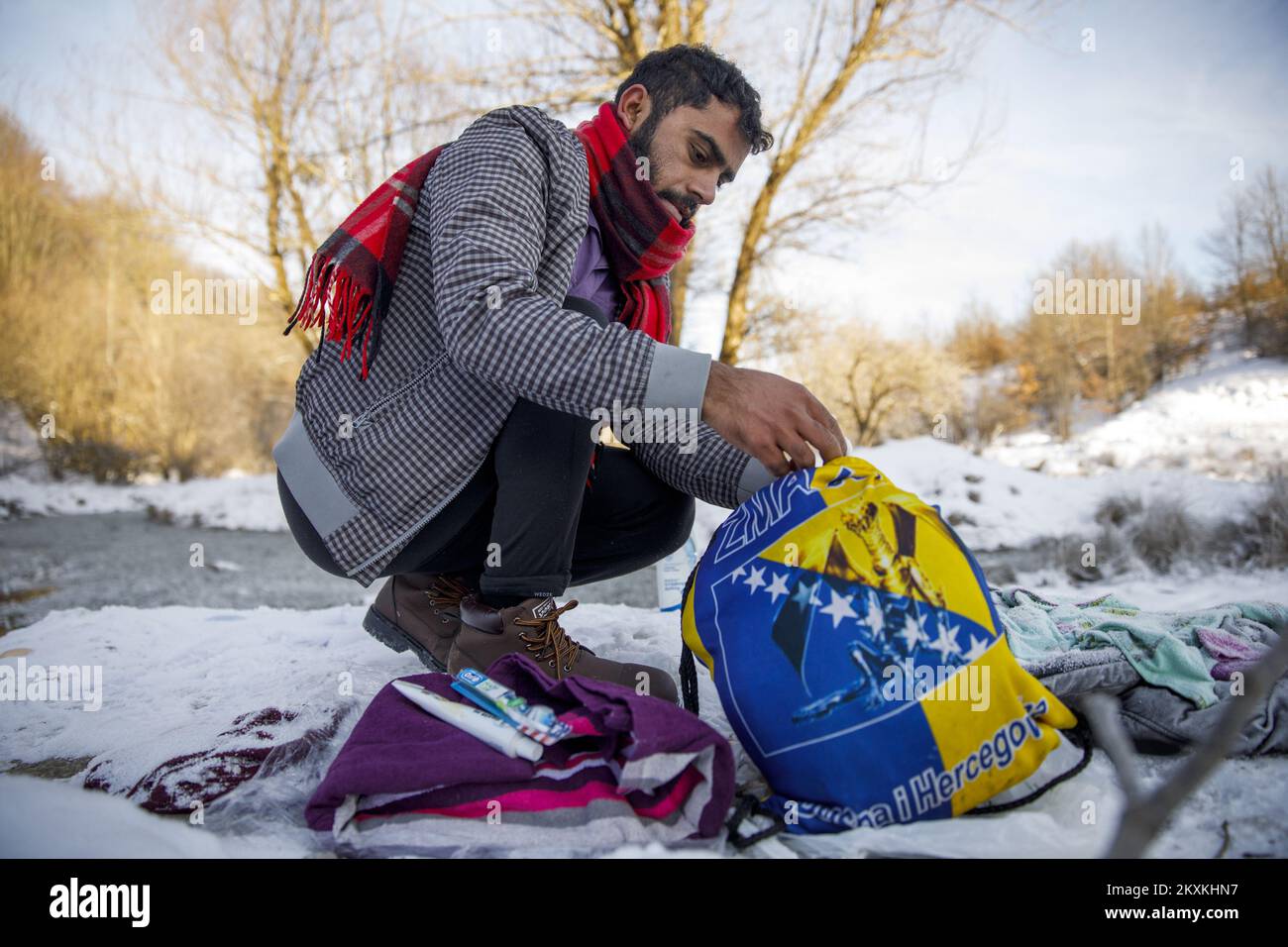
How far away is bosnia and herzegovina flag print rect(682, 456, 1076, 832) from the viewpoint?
0.98m

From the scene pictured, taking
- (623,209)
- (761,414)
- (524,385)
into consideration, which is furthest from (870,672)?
(623,209)

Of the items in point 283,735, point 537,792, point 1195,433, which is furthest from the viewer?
point 1195,433

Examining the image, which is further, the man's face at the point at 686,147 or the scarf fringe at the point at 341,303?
the man's face at the point at 686,147

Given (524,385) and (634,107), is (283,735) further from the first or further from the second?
(634,107)

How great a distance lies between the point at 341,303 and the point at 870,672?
45.5 inches

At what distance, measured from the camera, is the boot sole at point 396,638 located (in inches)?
65.1

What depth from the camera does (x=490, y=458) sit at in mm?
1525

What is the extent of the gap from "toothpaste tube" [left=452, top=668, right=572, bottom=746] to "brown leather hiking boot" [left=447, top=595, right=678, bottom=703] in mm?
229

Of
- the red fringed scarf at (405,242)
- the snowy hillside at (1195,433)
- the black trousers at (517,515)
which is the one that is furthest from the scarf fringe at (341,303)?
the snowy hillside at (1195,433)

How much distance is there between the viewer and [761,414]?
45.9 inches

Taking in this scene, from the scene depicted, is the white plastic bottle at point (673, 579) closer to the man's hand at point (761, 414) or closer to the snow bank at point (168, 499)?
the man's hand at point (761, 414)

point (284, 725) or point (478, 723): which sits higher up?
point (478, 723)

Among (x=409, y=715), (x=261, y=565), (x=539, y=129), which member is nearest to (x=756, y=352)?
(x=261, y=565)
